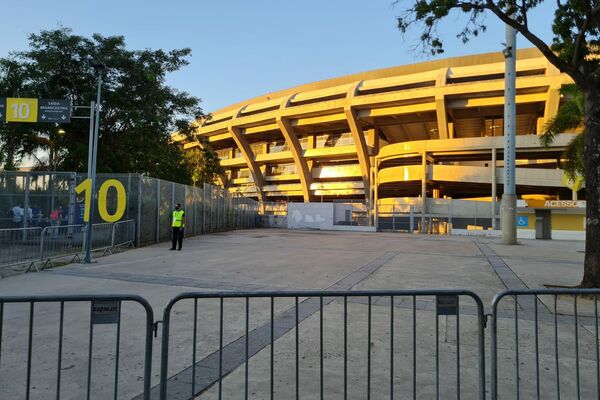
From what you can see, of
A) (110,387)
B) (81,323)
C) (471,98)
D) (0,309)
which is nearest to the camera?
(0,309)

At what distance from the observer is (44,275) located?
375 inches

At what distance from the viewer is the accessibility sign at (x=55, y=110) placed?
48.1 ft

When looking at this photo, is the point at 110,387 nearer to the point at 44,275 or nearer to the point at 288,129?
the point at 44,275

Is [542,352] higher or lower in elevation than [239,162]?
lower

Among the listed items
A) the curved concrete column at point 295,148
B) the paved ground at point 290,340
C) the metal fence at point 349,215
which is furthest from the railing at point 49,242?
the curved concrete column at point 295,148

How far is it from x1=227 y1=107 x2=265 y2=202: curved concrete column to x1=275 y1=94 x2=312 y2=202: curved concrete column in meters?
7.70

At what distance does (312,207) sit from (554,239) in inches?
730

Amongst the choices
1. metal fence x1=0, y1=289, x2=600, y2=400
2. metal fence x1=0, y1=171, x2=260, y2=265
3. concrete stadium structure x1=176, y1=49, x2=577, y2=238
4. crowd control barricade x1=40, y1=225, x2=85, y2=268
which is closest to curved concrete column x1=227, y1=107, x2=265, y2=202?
concrete stadium structure x1=176, y1=49, x2=577, y2=238

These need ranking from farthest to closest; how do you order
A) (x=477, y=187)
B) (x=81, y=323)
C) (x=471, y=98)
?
1. (x=477, y=187)
2. (x=471, y=98)
3. (x=81, y=323)

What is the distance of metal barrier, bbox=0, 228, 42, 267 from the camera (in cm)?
976

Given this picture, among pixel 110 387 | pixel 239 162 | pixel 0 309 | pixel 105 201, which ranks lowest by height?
pixel 110 387

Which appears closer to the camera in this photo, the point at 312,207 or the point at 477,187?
the point at 312,207

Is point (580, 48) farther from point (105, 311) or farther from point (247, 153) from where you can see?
point (247, 153)

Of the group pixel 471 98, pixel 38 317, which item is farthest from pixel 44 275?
pixel 471 98
